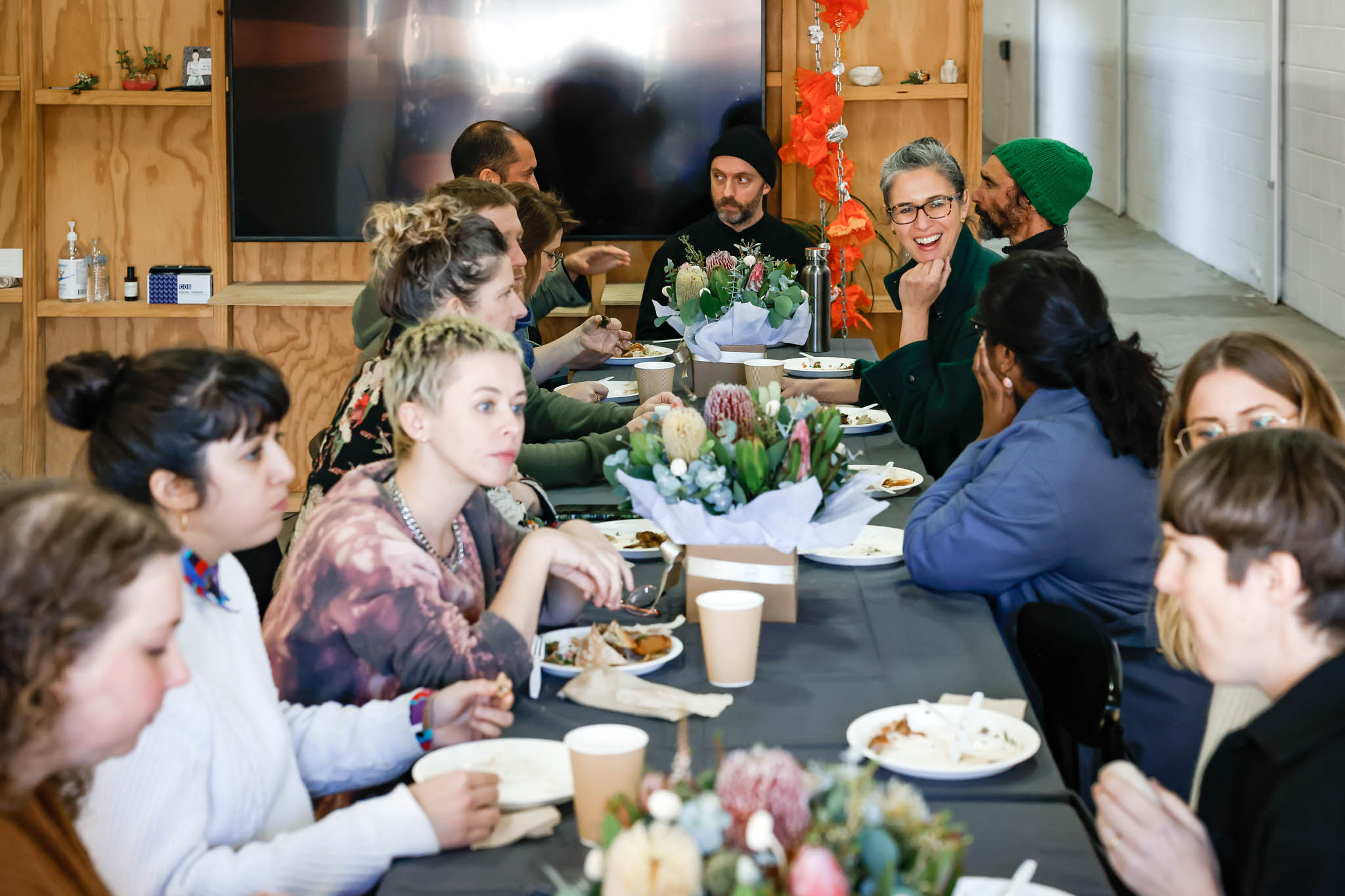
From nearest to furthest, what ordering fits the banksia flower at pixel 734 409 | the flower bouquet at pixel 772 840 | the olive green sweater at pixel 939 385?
the flower bouquet at pixel 772 840 < the banksia flower at pixel 734 409 < the olive green sweater at pixel 939 385

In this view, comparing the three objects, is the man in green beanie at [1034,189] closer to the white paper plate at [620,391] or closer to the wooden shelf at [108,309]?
the white paper plate at [620,391]

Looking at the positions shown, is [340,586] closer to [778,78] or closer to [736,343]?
[736,343]

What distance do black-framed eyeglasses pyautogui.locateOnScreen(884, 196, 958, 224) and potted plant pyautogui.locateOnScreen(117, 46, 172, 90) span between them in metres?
3.04

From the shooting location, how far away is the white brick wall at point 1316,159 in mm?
6707

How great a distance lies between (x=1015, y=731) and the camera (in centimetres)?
154

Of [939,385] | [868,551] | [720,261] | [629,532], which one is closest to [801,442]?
[868,551]

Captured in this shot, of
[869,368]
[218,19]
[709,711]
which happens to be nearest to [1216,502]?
[709,711]

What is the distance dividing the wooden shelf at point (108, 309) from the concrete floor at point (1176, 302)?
163 inches

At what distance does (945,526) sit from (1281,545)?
930mm

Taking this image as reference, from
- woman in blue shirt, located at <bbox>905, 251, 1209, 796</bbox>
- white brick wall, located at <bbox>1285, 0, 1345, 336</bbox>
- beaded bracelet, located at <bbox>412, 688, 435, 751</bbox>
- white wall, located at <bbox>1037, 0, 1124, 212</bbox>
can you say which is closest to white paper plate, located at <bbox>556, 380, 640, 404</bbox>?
woman in blue shirt, located at <bbox>905, 251, 1209, 796</bbox>

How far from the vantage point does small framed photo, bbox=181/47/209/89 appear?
502 cm

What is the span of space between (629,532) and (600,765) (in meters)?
1.20

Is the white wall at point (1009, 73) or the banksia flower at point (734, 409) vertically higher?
the white wall at point (1009, 73)

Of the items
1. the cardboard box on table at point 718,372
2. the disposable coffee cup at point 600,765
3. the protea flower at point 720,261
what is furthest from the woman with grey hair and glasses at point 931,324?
the disposable coffee cup at point 600,765
